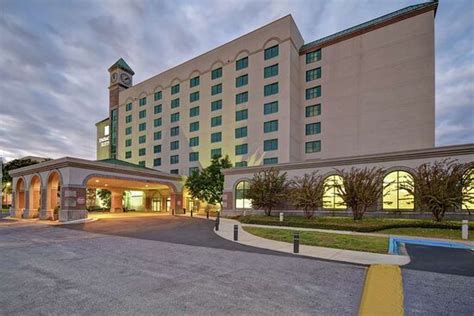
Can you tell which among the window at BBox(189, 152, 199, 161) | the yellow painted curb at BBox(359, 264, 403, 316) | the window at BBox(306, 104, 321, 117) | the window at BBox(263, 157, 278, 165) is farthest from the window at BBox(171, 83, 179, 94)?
the yellow painted curb at BBox(359, 264, 403, 316)

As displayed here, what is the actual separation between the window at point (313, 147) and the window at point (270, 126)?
5746 millimetres

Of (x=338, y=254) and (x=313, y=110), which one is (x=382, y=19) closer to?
A: (x=313, y=110)

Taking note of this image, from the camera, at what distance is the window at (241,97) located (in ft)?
145

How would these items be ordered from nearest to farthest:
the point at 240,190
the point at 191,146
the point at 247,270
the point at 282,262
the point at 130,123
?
1. the point at 247,270
2. the point at 282,262
3. the point at 240,190
4. the point at 191,146
5. the point at 130,123

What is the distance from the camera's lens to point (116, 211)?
45531 millimetres

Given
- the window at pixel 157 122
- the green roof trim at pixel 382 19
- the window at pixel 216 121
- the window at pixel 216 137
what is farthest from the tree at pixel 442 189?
the window at pixel 157 122

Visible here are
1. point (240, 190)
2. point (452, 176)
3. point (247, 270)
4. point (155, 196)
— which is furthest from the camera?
point (155, 196)

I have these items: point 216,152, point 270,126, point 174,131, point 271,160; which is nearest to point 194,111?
point 174,131

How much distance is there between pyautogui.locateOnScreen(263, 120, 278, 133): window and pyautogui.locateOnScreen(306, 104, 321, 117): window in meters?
5.75

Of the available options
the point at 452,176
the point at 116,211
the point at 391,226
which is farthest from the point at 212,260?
the point at 116,211

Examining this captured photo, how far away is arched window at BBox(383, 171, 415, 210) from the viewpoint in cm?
2381

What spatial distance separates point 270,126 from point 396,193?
2074cm

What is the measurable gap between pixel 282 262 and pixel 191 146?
41.5 metres

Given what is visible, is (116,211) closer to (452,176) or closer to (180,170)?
(180,170)
